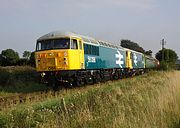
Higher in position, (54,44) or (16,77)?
(54,44)

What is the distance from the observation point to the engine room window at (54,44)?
19270 mm

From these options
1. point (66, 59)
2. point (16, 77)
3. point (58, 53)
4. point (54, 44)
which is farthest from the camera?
point (16, 77)

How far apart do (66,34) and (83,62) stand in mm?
1991

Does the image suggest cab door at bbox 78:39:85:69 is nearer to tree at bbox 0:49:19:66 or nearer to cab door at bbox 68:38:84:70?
cab door at bbox 68:38:84:70

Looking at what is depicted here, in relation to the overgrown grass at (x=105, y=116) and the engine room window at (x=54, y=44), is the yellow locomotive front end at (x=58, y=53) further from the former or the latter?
the overgrown grass at (x=105, y=116)

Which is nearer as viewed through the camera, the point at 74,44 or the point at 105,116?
the point at 105,116

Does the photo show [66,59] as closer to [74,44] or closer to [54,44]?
[74,44]

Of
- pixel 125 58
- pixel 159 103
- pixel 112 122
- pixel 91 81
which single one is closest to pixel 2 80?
pixel 91 81

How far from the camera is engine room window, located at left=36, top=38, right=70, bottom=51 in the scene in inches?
759

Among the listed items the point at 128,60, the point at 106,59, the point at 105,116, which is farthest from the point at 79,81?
the point at 128,60

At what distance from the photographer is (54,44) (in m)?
19.5

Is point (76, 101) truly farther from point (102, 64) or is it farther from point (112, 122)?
point (102, 64)

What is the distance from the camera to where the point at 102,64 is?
82.3 feet

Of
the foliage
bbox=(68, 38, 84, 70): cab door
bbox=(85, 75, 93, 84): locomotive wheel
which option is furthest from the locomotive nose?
the foliage
